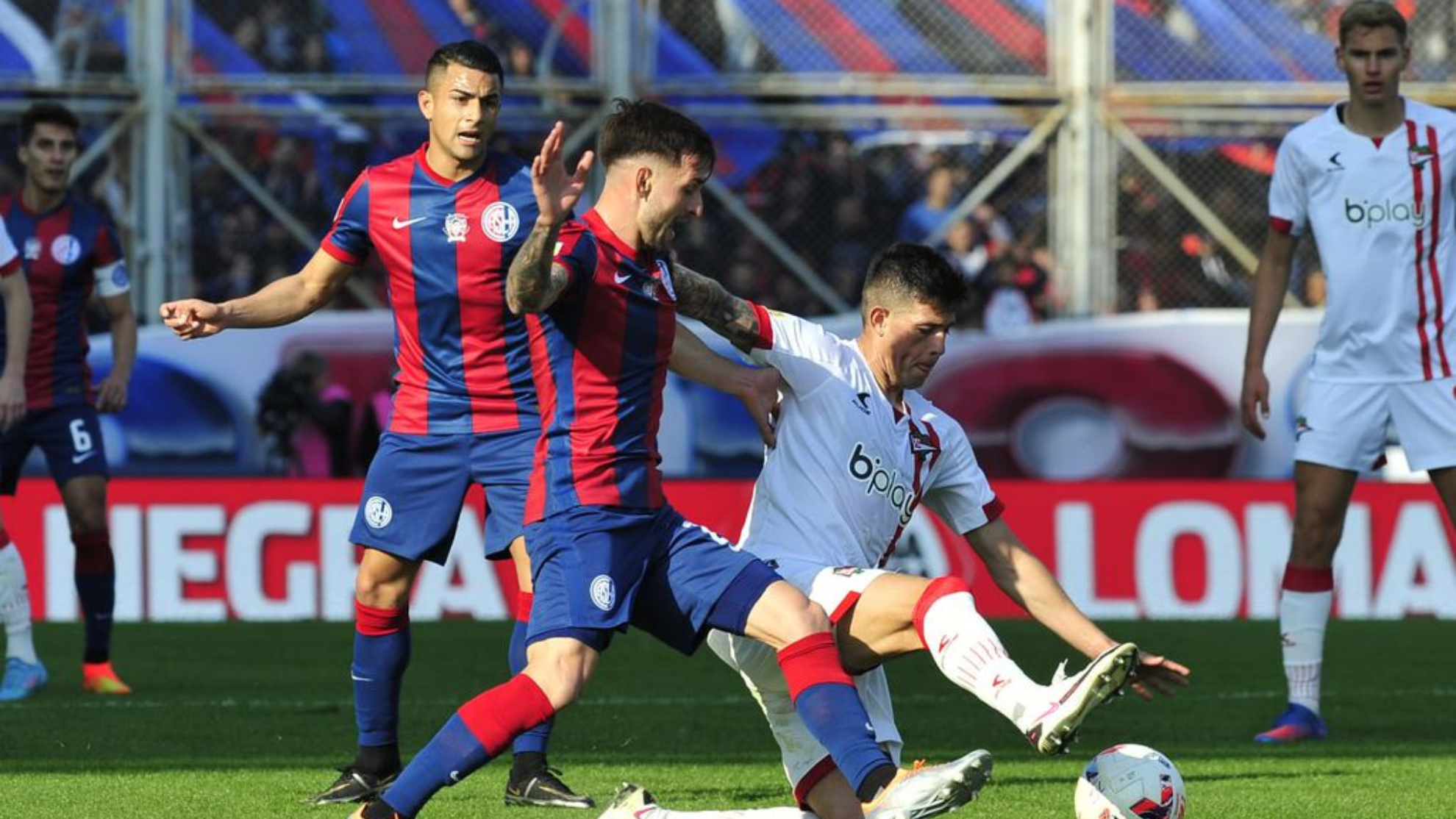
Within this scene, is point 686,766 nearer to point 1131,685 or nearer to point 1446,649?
point 1131,685

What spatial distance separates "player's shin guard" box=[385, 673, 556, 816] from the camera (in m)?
4.82

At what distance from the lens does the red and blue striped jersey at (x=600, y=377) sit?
5.05 meters

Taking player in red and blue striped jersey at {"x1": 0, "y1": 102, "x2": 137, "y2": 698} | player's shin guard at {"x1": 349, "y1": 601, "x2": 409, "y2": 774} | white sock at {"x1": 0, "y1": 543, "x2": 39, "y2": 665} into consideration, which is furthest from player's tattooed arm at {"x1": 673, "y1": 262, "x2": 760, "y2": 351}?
white sock at {"x1": 0, "y1": 543, "x2": 39, "y2": 665}

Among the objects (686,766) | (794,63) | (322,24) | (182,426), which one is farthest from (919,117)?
(686,766)

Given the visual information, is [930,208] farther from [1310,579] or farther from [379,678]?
[379,678]

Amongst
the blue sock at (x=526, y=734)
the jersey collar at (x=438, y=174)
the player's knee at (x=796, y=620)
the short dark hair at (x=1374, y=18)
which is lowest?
the blue sock at (x=526, y=734)

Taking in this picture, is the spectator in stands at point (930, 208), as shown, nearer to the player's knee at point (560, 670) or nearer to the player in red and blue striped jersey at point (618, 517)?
the player in red and blue striped jersey at point (618, 517)

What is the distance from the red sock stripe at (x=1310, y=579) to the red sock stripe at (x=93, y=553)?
4259mm

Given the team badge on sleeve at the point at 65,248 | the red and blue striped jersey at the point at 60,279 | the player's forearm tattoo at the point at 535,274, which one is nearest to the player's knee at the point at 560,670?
the player's forearm tattoo at the point at 535,274

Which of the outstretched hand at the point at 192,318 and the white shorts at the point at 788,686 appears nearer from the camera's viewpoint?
the white shorts at the point at 788,686

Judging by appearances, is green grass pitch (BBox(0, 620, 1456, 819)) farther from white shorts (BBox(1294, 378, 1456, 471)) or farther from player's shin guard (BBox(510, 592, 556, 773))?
white shorts (BBox(1294, 378, 1456, 471))

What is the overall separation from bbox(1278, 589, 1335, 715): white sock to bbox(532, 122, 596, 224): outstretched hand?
11.9ft

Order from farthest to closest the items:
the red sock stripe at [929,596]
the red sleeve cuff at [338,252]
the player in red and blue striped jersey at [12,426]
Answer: the player in red and blue striped jersey at [12,426] < the red sleeve cuff at [338,252] < the red sock stripe at [929,596]

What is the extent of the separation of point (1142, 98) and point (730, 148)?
2750 mm
